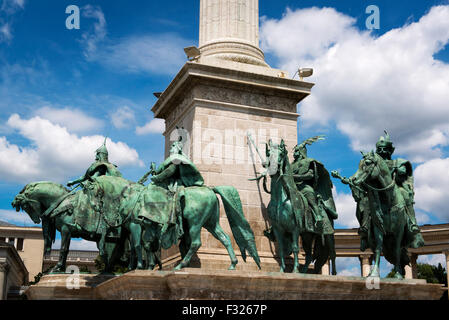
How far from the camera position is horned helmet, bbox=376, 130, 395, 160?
59.9ft

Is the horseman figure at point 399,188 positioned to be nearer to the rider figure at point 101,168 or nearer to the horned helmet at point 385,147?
the horned helmet at point 385,147

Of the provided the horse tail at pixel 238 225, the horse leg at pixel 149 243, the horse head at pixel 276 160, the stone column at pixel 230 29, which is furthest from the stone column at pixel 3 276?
the horse head at pixel 276 160

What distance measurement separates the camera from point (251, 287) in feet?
44.9

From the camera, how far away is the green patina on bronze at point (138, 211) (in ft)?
51.2

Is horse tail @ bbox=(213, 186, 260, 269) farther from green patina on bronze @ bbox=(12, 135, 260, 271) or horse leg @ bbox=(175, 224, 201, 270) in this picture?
horse leg @ bbox=(175, 224, 201, 270)

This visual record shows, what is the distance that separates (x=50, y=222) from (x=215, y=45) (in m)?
8.91

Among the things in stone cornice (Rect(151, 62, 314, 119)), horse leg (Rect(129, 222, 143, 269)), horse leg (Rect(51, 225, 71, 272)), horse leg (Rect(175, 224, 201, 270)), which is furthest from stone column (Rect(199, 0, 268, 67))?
Answer: horse leg (Rect(175, 224, 201, 270))

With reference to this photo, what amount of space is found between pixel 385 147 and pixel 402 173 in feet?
3.44

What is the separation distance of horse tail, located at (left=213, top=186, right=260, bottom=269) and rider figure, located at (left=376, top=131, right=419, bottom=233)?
189 inches

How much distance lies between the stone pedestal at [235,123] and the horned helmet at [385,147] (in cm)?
355

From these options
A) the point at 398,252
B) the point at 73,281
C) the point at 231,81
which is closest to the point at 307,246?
the point at 398,252

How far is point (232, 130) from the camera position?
20.2 m
